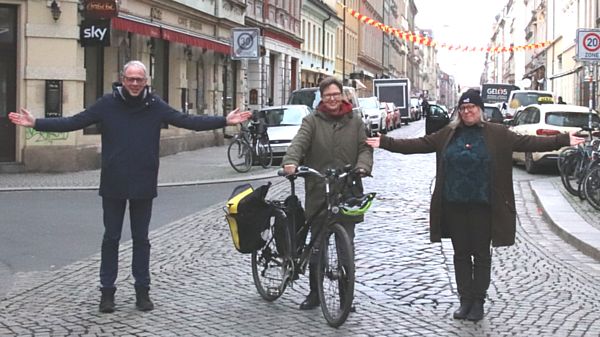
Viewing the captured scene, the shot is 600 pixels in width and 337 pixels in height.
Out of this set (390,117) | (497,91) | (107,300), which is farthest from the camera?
(497,91)

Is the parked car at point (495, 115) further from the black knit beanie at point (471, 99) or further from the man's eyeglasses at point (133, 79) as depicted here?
the man's eyeglasses at point (133, 79)

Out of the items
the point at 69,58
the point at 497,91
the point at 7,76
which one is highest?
the point at 497,91

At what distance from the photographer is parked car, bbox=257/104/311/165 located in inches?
874

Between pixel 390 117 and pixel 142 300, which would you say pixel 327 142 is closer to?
pixel 142 300

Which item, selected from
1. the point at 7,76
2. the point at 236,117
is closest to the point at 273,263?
the point at 236,117

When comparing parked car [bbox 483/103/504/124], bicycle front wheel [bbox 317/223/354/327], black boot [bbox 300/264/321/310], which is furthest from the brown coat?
parked car [bbox 483/103/504/124]

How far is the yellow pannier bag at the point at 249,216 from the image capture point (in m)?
6.85

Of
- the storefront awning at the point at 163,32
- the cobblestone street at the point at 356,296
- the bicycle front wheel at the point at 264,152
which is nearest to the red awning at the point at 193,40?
the storefront awning at the point at 163,32

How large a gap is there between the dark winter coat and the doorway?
12.7m

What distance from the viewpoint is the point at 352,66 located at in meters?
72.6

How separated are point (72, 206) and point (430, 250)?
6.36 metres

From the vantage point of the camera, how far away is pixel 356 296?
23.8 ft

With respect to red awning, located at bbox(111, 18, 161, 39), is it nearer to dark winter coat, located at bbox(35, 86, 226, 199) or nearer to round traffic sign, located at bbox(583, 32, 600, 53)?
round traffic sign, located at bbox(583, 32, 600, 53)

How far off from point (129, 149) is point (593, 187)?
8.61 meters
